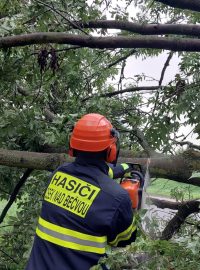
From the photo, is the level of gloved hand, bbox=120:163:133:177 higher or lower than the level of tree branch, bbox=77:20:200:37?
lower

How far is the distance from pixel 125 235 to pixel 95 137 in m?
0.46

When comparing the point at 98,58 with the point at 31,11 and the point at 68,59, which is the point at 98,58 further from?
the point at 31,11

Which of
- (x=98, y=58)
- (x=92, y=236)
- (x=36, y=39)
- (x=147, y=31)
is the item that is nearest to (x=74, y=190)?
(x=92, y=236)

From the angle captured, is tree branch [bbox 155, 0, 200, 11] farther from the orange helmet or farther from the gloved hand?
the gloved hand

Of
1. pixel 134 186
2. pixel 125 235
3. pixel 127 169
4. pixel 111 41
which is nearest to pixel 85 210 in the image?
pixel 125 235

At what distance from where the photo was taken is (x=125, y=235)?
217 cm

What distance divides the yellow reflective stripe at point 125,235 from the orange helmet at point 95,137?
33 centimetres

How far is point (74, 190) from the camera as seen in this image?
2.19 m

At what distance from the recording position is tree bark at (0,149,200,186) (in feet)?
8.96

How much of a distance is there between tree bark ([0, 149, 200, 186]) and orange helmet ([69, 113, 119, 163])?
557 millimetres

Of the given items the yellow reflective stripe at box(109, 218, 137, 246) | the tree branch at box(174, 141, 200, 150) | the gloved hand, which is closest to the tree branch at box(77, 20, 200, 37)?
the tree branch at box(174, 141, 200, 150)

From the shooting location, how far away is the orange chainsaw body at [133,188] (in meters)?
2.31

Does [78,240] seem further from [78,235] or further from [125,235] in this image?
[125,235]

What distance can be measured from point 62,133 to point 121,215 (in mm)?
1421
